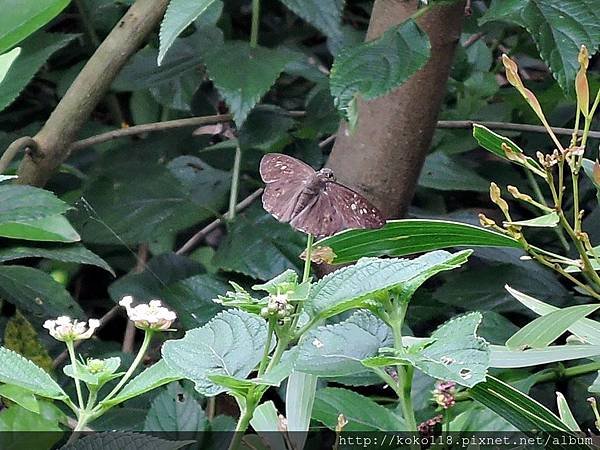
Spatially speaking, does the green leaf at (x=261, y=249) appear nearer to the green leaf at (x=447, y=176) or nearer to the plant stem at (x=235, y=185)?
the plant stem at (x=235, y=185)

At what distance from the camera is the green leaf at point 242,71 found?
0.69 metres

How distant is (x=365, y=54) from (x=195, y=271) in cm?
31

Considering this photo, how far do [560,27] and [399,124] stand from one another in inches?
6.0

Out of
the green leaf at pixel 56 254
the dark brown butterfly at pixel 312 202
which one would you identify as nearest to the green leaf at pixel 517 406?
the dark brown butterfly at pixel 312 202

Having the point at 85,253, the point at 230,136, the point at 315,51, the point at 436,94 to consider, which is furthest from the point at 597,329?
the point at 315,51

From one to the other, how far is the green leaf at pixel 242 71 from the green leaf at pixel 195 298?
0.49 feet

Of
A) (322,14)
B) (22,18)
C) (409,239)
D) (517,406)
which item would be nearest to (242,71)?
(322,14)

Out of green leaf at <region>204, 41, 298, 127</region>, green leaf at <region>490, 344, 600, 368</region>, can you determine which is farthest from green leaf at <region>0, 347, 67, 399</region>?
green leaf at <region>204, 41, 298, 127</region>

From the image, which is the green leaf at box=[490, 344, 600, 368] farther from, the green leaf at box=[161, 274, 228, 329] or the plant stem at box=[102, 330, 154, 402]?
the green leaf at box=[161, 274, 228, 329]

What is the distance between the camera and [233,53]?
2.48 feet

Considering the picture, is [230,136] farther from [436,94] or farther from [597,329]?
[597,329]

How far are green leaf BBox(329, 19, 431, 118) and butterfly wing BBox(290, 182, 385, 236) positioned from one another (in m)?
0.21

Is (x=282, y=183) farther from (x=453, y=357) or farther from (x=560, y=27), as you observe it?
(x=560, y=27)

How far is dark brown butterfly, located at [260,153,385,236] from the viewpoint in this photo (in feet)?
1.17
